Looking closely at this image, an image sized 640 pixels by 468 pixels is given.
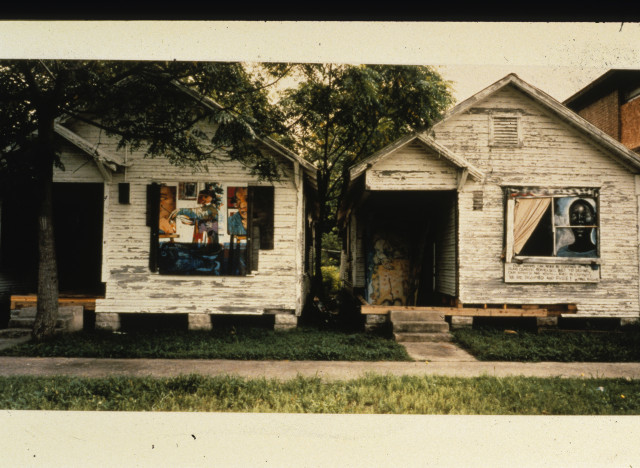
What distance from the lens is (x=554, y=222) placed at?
9758mm

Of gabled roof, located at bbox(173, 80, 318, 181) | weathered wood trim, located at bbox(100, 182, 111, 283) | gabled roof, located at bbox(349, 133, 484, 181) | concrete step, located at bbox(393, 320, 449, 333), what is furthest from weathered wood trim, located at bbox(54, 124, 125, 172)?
concrete step, located at bbox(393, 320, 449, 333)

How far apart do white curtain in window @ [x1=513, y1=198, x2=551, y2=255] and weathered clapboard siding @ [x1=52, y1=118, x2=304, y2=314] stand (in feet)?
17.0

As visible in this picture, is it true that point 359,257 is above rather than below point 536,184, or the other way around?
below

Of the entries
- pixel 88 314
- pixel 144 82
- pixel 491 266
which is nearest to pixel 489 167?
pixel 491 266

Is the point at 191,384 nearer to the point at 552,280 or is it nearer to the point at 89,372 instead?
the point at 89,372

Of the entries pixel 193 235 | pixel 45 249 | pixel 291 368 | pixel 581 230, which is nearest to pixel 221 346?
pixel 291 368

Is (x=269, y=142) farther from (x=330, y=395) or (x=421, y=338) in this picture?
(x=330, y=395)

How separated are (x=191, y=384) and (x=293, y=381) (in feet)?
4.24

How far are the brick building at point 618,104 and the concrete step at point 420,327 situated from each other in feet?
31.3

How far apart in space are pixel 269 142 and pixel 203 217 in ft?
7.45

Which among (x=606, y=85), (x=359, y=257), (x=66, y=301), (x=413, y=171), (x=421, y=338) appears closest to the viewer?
(x=421, y=338)

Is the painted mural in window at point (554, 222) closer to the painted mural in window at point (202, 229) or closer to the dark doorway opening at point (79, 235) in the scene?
the painted mural in window at point (202, 229)

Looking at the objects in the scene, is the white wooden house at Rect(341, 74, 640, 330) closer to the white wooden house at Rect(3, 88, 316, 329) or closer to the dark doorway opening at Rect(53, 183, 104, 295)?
the white wooden house at Rect(3, 88, 316, 329)

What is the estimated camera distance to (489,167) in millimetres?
9922
